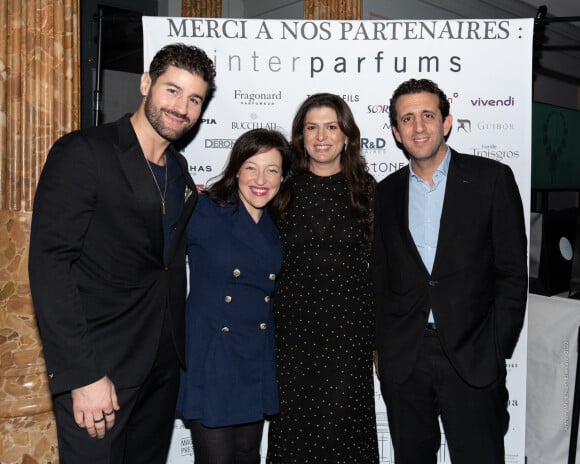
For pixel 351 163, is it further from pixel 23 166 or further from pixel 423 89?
pixel 23 166

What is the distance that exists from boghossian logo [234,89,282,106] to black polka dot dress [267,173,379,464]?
920 mm

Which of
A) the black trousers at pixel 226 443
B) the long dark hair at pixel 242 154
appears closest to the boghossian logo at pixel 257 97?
the long dark hair at pixel 242 154

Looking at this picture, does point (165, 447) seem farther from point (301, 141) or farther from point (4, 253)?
point (301, 141)

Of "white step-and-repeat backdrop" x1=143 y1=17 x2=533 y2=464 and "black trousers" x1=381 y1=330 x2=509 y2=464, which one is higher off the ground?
"white step-and-repeat backdrop" x1=143 y1=17 x2=533 y2=464

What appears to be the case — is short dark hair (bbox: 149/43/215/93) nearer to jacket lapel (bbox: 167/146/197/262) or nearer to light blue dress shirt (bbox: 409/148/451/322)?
jacket lapel (bbox: 167/146/197/262)

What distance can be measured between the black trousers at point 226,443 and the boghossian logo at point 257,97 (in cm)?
173

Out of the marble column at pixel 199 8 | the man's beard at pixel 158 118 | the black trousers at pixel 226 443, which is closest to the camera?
the man's beard at pixel 158 118

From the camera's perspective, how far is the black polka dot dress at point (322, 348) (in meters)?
2.46

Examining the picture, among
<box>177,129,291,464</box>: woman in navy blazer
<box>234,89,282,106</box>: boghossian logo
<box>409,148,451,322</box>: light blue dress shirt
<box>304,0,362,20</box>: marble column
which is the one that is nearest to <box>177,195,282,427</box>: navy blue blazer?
<box>177,129,291,464</box>: woman in navy blazer

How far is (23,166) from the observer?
8.80 ft

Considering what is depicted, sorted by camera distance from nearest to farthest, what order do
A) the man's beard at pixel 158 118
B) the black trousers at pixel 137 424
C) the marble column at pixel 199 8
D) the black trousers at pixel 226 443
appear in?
the black trousers at pixel 137 424 → the man's beard at pixel 158 118 → the black trousers at pixel 226 443 → the marble column at pixel 199 8

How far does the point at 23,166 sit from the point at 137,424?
1.41 meters

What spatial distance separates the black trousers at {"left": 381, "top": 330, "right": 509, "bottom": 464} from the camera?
2.30m

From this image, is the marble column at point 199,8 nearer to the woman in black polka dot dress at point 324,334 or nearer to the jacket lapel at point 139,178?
the woman in black polka dot dress at point 324,334
